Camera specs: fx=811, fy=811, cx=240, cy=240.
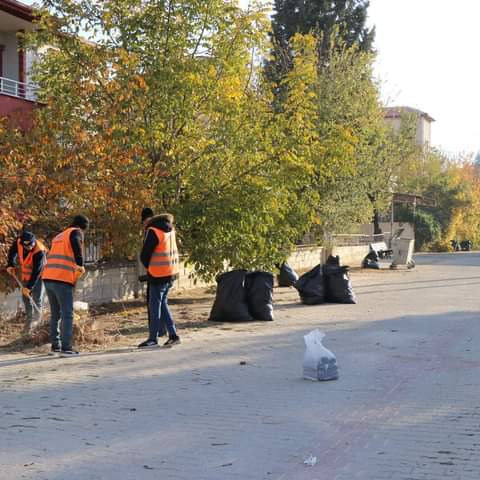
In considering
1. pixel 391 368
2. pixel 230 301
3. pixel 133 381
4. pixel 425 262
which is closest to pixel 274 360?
pixel 391 368

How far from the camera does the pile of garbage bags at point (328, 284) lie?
16234 mm

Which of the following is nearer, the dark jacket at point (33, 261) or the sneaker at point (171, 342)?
the dark jacket at point (33, 261)

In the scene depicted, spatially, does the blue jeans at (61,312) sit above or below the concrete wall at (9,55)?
below

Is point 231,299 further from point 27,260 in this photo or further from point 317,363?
point 317,363

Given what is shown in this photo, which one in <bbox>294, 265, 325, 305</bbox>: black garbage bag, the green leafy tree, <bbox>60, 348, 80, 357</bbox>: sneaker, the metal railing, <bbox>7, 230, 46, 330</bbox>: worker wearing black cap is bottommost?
<bbox>60, 348, 80, 357</bbox>: sneaker

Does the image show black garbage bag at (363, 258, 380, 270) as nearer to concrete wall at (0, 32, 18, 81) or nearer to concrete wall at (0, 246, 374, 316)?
concrete wall at (0, 246, 374, 316)

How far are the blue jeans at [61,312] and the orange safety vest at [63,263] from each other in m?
0.08

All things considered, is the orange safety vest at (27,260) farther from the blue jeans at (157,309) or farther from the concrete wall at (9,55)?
the concrete wall at (9,55)

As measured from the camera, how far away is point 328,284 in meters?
16.5

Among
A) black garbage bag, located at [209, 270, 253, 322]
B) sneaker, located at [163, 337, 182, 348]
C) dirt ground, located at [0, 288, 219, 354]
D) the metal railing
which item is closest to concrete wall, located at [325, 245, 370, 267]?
the metal railing

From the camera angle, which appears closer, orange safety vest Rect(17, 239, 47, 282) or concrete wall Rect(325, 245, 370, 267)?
orange safety vest Rect(17, 239, 47, 282)

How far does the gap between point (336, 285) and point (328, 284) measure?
0.55 ft

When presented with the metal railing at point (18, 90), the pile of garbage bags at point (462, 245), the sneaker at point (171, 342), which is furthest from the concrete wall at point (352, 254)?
the sneaker at point (171, 342)

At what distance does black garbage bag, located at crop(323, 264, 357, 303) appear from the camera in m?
16.4
